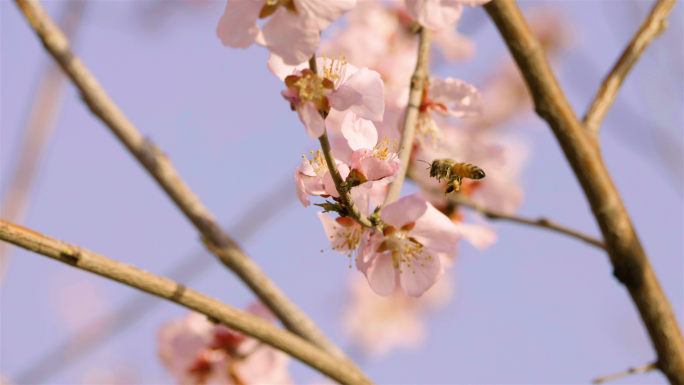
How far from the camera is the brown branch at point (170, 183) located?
6.05ft

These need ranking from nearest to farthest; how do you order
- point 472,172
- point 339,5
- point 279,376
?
point 339,5 < point 472,172 < point 279,376

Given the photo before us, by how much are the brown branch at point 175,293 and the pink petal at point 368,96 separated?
56 cm

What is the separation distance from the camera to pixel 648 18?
1.71m

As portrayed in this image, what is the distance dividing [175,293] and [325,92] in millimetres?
553

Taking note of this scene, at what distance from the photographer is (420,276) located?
3.88 feet

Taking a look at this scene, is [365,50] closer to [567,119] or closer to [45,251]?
[567,119]

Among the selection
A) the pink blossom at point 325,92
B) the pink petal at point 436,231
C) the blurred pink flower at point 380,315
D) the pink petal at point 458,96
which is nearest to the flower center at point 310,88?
the pink blossom at point 325,92

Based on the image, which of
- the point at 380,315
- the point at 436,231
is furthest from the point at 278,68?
the point at 380,315

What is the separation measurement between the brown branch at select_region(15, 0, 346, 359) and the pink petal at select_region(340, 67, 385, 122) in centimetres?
99

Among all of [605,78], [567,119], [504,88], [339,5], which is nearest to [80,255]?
[339,5]

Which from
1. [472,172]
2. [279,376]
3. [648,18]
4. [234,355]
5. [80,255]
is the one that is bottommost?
[648,18]

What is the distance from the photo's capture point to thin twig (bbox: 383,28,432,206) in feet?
3.59

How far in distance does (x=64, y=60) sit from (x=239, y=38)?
120 cm

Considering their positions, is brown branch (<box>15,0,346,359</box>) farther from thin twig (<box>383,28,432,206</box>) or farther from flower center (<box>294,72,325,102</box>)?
flower center (<box>294,72,325,102</box>)
